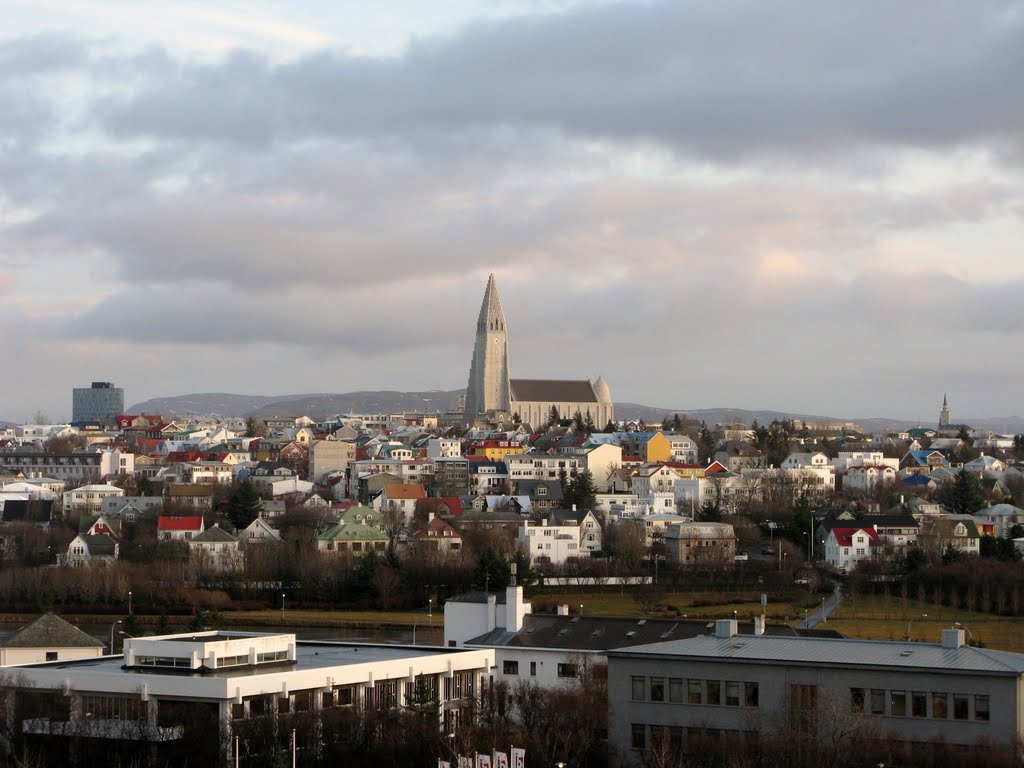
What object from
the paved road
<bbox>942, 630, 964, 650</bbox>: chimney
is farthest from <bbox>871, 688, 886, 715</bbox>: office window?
the paved road

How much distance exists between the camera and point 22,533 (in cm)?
6041

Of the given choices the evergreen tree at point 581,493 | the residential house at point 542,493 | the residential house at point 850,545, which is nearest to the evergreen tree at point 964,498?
the residential house at point 850,545

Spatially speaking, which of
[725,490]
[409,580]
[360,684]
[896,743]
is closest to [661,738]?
[896,743]

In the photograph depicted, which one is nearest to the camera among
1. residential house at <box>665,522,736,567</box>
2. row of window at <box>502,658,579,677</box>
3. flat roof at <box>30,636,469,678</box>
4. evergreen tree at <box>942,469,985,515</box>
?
flat roof at <box>30,636,469,678</box>

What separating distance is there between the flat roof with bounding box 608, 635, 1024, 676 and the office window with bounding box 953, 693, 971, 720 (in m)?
0.32

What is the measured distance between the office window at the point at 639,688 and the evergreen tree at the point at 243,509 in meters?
42.9

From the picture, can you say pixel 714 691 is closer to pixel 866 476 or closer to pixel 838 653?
pixel 838 653

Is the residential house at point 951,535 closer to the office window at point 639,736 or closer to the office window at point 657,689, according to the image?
Answer: the office window at point 657,689

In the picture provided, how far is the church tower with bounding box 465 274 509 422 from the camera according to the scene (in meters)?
126

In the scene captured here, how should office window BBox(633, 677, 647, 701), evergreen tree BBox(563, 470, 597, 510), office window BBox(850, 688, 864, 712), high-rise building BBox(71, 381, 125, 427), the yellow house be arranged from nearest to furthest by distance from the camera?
office window BBox(850, 688, 864, 712)
office window BBox(633, 677, 647, 701)
evergreen tree BBox(563, 470, 597, 510)
the yellow house
high-rise building BBox(71, 381, 125, 427)

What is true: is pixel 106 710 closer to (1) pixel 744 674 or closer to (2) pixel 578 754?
(2) pixel 578 754

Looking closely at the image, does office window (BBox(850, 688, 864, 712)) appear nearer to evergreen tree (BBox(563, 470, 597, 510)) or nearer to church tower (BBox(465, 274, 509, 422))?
evergreen tree (BBox(563, 470, 597, 510))

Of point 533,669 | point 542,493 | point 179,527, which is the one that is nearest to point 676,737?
point 533,669

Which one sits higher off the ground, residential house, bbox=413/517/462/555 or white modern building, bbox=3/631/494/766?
white modern building, bbox=3/631/494/766
